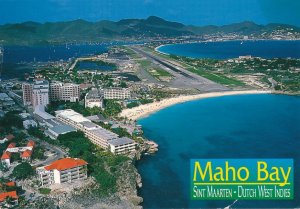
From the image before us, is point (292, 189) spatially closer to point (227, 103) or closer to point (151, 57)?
point (227, 103)

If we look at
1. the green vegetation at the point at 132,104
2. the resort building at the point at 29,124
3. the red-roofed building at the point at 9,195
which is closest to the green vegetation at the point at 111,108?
the green vegetation at the point at 132,104

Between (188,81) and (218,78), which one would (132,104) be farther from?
(218,78)

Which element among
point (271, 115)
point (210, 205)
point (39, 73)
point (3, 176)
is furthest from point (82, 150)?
point (39, 73)

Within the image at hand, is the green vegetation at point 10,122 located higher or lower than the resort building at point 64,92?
lower

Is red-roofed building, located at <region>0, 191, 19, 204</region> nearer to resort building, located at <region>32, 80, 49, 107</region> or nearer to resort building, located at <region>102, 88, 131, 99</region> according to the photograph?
resort building, located at <region>32, 80, 49, 107</region>

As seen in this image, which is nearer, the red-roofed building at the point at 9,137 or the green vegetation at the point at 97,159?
the green vegetation at the point at 97,159

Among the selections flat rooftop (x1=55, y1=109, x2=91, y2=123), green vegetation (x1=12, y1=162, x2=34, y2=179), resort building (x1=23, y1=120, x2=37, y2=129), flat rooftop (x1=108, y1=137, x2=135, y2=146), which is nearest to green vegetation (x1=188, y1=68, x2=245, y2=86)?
flat rooftop (x1=55, y1=109, x2=91, y2=123)

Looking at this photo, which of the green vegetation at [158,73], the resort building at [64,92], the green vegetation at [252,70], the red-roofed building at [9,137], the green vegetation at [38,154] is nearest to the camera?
the green vegetation at [38,154]

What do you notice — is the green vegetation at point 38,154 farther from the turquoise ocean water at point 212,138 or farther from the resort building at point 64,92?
the resort building at point 64,92
